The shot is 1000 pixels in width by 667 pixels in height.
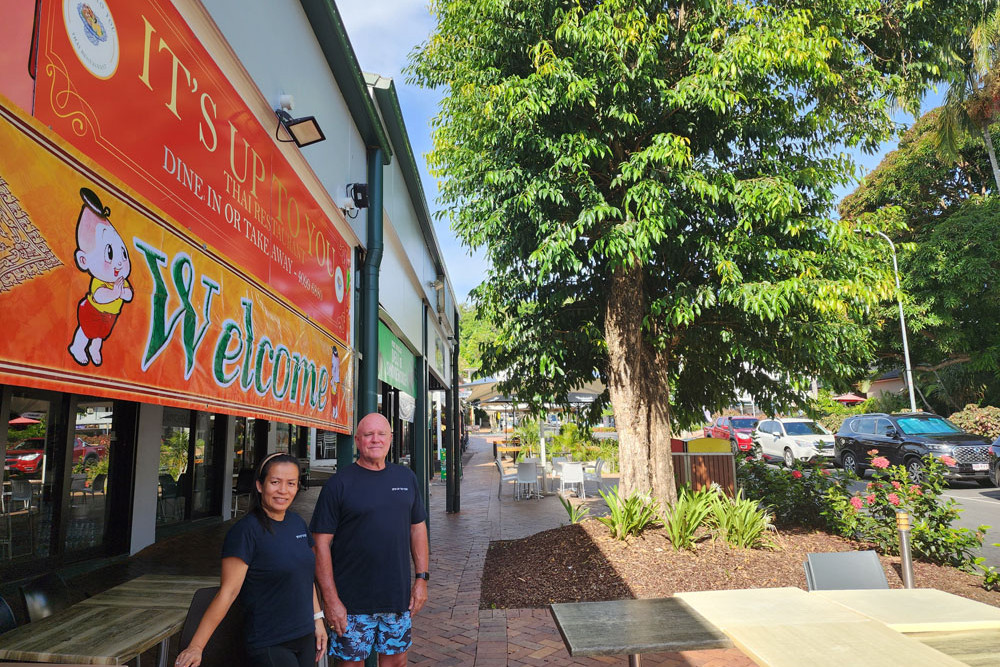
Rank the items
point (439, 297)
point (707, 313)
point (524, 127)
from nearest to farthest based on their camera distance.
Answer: point (524, 127) → point (707, 313) → point (439, 297)

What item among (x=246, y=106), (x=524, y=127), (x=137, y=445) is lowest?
(x=137, y=445)

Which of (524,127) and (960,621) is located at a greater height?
(524,127)

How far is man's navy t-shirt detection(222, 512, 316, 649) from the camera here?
2.49 meters

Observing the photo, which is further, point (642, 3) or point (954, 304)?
point (954, 304)

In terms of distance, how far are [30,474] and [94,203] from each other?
3.20 meters

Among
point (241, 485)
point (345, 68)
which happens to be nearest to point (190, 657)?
point (345, 68)

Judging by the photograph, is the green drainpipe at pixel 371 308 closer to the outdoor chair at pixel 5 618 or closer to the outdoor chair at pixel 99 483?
the outdoor chair at pixel 99 483

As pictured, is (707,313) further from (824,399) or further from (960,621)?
(824,399)

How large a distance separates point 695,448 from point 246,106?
833cm

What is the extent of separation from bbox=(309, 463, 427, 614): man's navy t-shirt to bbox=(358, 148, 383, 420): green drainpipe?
2.35m

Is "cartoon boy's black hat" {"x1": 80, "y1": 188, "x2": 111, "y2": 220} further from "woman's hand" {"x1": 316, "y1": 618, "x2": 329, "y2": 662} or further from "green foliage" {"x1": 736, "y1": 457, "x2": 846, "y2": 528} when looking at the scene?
"green foliage" {"x1": 736, "y1": 457, "x2": 846, "y2": 528}

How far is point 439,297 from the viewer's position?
41.6 ft

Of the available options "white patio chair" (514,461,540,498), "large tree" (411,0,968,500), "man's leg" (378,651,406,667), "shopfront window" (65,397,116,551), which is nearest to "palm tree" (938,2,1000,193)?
"large tree" (411,0,968,500)

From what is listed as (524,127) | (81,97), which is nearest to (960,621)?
(81,97)
